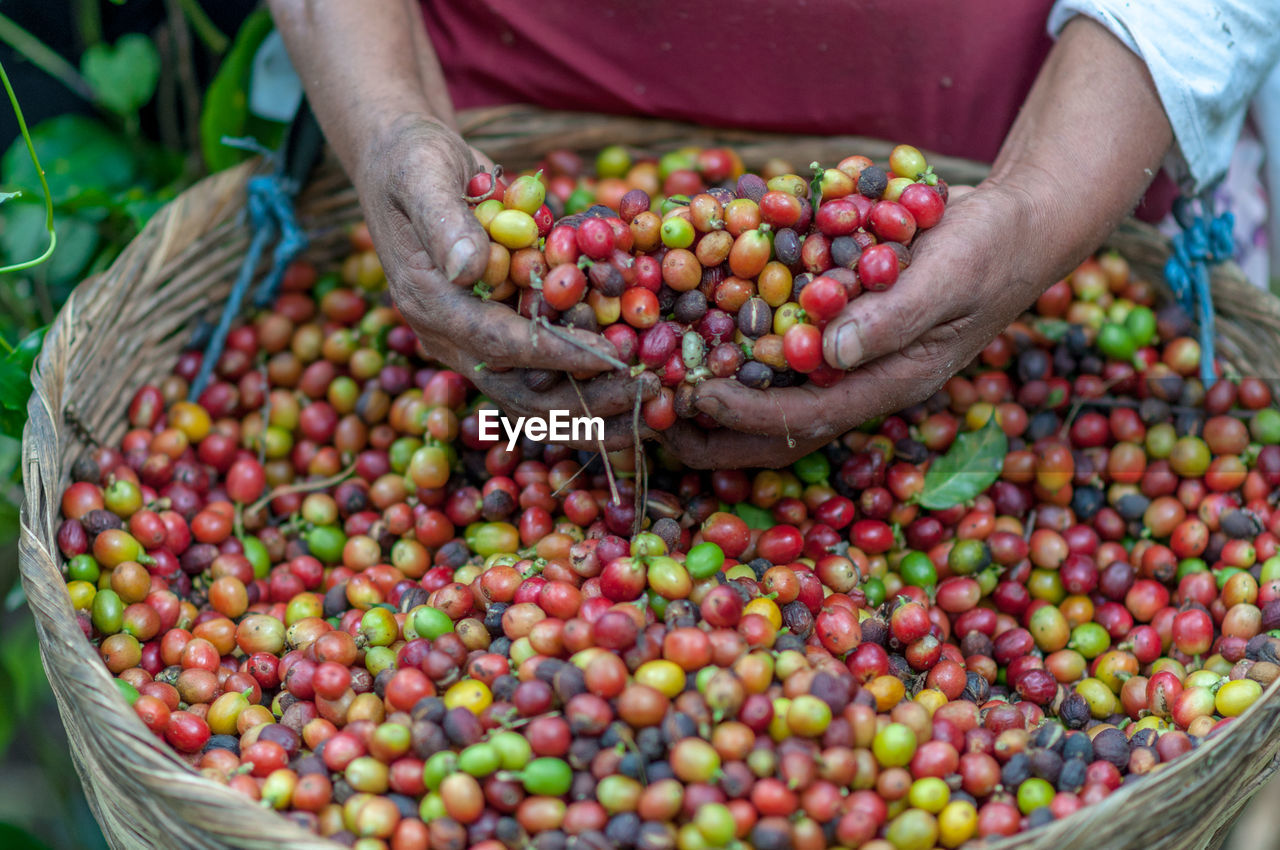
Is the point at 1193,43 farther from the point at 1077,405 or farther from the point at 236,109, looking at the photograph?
the point at 236,109

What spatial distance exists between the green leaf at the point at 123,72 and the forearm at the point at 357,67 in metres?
0.78

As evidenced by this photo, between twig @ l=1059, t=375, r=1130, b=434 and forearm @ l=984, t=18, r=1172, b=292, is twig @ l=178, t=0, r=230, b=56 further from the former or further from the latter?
twig @ l=1059, t=375, r=1130, b=434

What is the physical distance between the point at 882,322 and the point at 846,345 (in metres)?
0.09

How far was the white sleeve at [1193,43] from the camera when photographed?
2635 mm

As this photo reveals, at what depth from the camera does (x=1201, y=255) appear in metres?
2.96

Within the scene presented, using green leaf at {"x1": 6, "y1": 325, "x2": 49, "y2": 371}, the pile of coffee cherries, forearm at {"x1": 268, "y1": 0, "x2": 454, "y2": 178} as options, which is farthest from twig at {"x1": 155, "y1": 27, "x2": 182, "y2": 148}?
the pile of coffee cherries

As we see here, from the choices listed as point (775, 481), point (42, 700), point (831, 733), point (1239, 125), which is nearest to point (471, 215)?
point (775, 481)

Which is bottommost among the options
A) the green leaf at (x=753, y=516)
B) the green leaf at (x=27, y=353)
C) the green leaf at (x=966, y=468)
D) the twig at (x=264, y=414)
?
the twig at (x=264, y=414)

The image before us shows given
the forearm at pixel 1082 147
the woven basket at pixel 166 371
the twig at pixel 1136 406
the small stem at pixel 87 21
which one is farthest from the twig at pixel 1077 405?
the small stem at pixel 87 21

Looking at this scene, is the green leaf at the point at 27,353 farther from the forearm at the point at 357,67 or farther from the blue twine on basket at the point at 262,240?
the forearm at the point at 357,67

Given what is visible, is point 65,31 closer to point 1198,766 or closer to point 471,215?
point 471,215

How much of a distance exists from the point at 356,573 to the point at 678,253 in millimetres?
1208

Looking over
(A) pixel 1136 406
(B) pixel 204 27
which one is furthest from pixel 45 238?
(A) pixel 1136 406

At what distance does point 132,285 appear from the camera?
9.39ft
